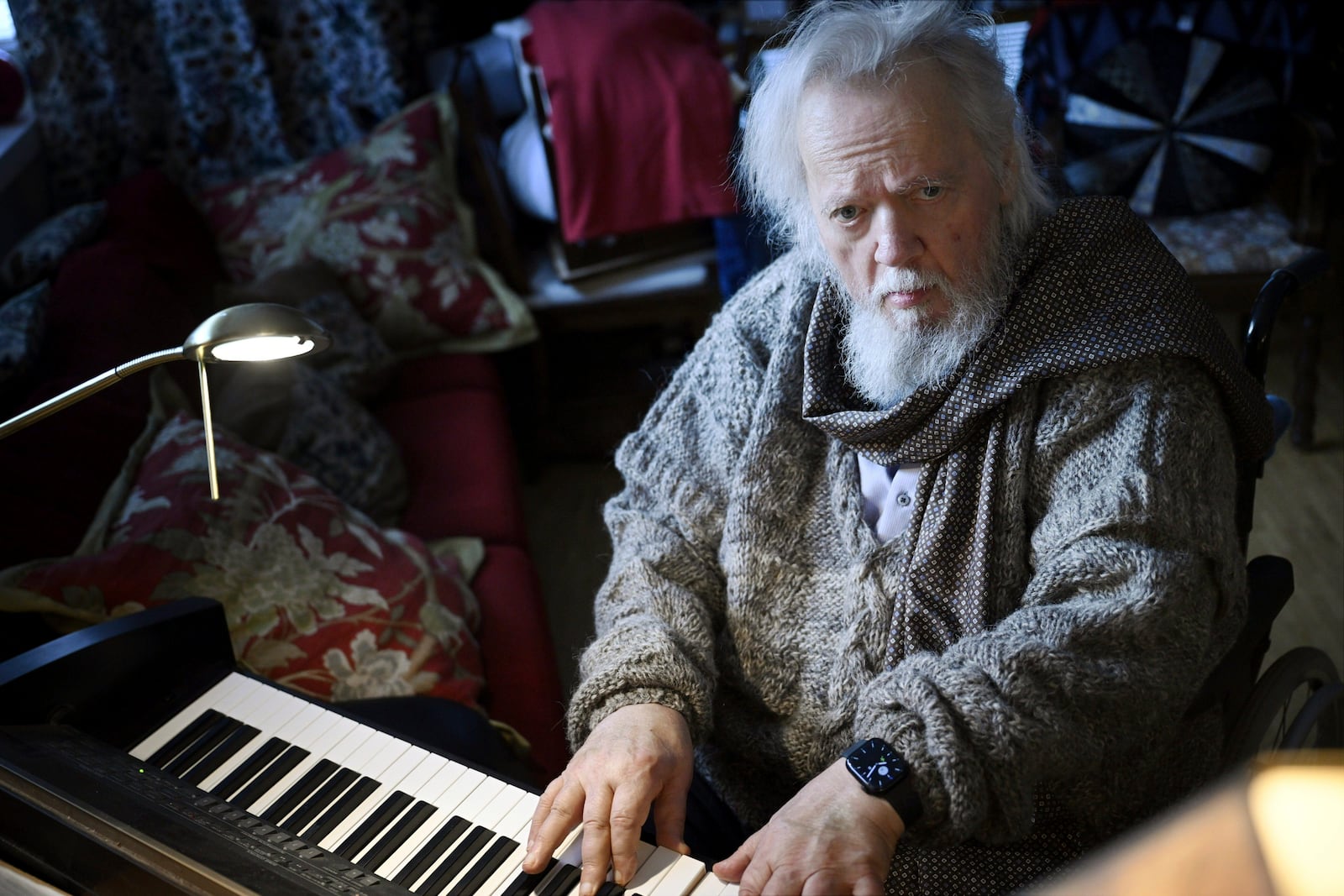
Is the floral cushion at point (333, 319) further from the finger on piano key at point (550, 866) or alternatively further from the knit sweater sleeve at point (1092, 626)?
the knit sweater sleeve at point (1092, 626)

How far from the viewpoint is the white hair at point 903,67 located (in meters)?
1.23

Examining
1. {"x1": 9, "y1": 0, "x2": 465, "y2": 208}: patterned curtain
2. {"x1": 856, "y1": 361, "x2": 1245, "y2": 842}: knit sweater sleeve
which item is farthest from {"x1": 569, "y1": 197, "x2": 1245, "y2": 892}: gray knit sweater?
{"x1": 9, "y1": 0, "x2": 465, "y2": 208}: patterned curtain

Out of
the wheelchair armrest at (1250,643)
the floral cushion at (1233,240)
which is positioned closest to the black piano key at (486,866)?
the wheelchair armrest at (1250,643)

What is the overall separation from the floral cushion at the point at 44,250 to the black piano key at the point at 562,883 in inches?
75.3

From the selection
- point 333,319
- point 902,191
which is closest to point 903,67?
point 902,191

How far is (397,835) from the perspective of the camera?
1106mm

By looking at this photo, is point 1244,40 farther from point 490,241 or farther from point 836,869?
point 836,869

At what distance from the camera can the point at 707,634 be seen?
1.38m

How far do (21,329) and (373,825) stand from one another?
4.47 feet

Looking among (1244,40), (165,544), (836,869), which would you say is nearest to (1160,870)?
(836,869)

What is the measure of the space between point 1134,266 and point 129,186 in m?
2.49

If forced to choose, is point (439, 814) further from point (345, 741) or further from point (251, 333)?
point (251, 333)

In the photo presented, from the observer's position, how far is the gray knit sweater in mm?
1097

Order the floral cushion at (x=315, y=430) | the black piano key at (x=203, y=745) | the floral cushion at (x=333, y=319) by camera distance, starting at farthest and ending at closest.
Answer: the floral cushion at (x=333, y=319), the floral cushion at (x=315, y=430), the black piano key at (x=203, y=745)
